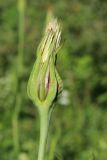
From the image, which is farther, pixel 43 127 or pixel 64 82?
pixel 64 82

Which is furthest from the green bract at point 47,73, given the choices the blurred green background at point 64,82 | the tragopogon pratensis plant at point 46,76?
the blurred green background at point 64,82

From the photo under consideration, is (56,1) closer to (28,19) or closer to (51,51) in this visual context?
(28,19)

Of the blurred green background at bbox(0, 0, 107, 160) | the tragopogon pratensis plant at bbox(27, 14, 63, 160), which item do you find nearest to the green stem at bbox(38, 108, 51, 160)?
the tragopogon pratensis plant at bbox(27, 14, 63, 160)

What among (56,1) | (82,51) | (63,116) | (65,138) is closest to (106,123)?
(63,116)

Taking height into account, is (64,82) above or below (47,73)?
above

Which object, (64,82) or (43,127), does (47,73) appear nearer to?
(43,127)

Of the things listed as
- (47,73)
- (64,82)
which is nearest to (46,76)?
(47,73)

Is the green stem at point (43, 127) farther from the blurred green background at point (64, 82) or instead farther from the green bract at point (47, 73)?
the blurred green background at point (64, 82)
